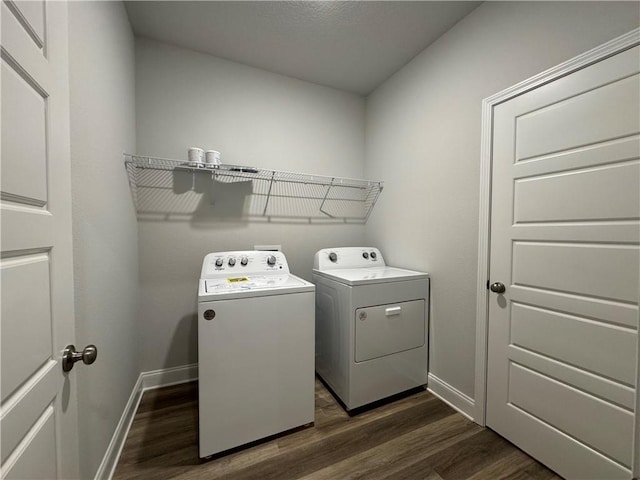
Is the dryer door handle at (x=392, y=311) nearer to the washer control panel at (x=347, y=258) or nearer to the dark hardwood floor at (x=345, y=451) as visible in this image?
the washer control panel at (x=347, y=258)

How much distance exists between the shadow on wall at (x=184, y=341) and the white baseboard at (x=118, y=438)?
0.27 m

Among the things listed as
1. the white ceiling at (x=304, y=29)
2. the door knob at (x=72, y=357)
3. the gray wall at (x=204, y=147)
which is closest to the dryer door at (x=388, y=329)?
the gray wall at (x=204, y=147)

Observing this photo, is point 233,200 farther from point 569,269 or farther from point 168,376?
A: point 569,269

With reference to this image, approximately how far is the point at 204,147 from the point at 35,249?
1634 mm

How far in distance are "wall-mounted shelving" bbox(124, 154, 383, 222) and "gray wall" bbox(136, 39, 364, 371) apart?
30 millimetres

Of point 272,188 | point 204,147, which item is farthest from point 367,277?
point 204,147

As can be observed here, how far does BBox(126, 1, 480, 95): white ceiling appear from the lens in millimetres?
1577

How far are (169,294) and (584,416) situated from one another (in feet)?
8.29

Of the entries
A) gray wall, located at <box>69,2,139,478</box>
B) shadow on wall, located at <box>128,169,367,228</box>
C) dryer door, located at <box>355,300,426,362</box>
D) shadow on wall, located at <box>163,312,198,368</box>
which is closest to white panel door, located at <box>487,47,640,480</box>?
dryer door, located at <box>355,300,426,362</box>

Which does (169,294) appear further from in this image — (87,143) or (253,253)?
(87,143)

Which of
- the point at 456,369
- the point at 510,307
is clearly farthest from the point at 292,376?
the point at 510,307

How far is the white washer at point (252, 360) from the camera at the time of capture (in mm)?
1291

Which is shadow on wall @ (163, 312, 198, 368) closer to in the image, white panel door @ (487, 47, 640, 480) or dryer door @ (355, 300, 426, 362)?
dryer door @ (355, 300, 426, 362)

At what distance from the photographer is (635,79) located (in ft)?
3.30
